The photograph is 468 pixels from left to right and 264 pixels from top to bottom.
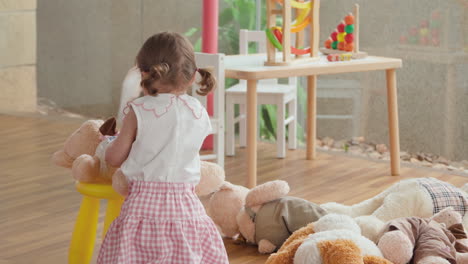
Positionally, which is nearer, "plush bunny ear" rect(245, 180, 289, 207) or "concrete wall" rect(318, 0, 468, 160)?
"plush bunny ear" rect(245, 180, 289, 207)

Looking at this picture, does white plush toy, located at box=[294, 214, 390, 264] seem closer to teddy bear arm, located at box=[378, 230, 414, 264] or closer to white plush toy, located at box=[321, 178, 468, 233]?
teddy bear arm, located at box=[378, 230, 414, 264]

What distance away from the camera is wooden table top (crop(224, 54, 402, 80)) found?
10.7 feet

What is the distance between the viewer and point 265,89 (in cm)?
410

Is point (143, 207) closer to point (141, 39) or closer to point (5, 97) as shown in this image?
point (141, 39)

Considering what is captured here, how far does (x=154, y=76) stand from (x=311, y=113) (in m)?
2.09

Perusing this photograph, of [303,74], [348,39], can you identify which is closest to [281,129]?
[348,39]

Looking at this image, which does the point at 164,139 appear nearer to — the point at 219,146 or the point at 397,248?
the point at 397,248

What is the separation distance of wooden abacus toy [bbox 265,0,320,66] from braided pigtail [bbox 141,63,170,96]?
1.39 metres

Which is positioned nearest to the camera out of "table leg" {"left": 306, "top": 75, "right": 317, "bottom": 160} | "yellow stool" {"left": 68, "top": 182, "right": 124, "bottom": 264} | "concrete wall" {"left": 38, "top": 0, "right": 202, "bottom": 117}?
"yellow stool" {"left": 68, "top": 182, "right": 124, "bottom": 264}

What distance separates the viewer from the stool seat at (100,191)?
2227mm

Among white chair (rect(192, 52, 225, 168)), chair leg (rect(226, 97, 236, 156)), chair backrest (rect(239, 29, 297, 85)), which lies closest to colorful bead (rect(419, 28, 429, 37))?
chair backrest (rect(239, 29, 297, 85))

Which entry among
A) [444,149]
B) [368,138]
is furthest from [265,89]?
[444,149]

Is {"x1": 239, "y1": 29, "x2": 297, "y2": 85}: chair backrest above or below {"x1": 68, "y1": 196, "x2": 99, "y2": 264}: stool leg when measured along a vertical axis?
above

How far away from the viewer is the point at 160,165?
6.69ft
